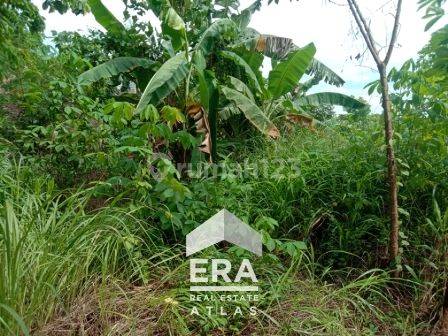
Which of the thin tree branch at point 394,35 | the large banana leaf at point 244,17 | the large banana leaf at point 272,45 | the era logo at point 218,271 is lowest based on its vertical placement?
the era logo at point 218,271

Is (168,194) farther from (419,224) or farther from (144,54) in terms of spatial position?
(144,54)

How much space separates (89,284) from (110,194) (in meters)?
0.87

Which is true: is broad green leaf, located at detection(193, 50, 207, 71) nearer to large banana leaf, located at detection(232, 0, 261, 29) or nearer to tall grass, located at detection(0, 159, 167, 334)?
large banana leaf, located at detection(232, 0, 261, 29)

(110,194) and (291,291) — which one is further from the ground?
(110,194)

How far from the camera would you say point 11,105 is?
15.3 feet

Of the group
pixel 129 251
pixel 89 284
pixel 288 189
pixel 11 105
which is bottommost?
pixel 89 284

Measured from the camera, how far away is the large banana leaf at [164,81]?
155 inches

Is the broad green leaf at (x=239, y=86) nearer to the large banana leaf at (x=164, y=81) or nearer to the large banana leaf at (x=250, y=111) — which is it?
the large banana leaf at (x=250, y=111)

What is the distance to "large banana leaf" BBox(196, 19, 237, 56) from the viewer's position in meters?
4.57

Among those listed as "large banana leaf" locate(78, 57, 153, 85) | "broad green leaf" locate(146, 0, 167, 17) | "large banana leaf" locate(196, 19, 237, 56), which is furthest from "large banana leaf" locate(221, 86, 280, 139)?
"broad green leaf" locate(146, 0, 167, 17)

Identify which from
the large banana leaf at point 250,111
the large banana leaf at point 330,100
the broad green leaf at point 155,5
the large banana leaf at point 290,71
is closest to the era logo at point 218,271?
the large banana leaf at point 250,111

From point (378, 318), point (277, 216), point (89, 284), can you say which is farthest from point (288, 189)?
point (89, 284)

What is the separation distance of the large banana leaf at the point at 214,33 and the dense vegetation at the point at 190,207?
0.02 meters

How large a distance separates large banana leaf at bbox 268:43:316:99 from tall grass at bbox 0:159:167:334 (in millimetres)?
3168
